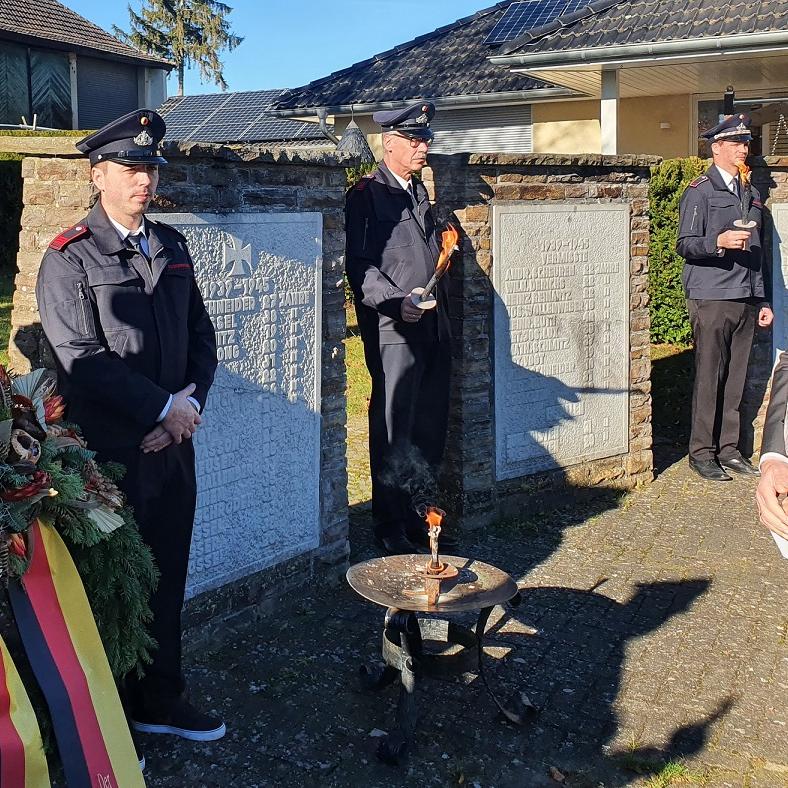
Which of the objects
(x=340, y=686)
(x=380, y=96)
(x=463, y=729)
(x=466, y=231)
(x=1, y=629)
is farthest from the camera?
(x=380, y=96)

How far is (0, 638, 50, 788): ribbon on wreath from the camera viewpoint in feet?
8.48

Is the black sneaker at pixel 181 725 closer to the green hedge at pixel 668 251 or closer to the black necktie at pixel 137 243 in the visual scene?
the black necktie at pixel 137 243

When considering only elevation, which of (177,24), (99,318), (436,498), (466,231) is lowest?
(436,498)

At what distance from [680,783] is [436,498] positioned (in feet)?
9.84

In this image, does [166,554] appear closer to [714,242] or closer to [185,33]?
[714,242]

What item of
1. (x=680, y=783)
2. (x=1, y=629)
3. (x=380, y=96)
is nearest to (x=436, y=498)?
(x=680, y=783)

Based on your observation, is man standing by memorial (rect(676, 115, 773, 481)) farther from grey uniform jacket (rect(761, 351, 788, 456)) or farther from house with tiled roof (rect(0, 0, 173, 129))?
house with tiled roof (rect(0, 0, 173, 129))

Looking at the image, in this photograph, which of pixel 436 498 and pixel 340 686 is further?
pixel 436 498

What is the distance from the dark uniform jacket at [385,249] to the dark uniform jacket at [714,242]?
2.40 m

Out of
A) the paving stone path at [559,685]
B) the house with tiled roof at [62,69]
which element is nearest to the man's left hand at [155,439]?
the paving stone path at [559,685]

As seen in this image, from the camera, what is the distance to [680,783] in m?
3.85

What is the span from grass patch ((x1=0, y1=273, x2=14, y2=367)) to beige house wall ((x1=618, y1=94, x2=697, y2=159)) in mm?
8565

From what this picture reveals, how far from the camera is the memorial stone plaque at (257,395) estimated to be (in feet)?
15.7

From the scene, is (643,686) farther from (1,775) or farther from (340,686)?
(1,775)
